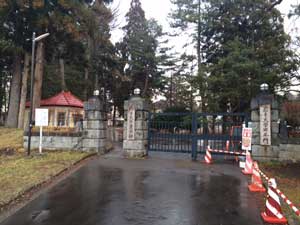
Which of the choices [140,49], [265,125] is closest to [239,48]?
[265,125]

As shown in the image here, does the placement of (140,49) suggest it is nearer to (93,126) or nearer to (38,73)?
(38,73)

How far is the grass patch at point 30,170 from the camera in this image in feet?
21.4

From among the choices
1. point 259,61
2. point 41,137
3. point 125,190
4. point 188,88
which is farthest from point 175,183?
point 188,88

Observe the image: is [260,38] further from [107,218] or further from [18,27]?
[107,218]

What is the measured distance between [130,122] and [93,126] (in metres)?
1.76

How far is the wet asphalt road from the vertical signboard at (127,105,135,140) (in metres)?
3.00

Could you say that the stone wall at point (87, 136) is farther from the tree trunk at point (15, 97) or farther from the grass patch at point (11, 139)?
the tree trunk at point (15, 97)

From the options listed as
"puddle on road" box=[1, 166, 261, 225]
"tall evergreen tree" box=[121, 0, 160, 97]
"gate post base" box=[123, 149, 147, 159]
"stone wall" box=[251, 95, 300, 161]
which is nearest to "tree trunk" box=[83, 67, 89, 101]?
"tall evergreen tree" box=[121, 0, 160, 97]

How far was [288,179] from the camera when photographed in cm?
857

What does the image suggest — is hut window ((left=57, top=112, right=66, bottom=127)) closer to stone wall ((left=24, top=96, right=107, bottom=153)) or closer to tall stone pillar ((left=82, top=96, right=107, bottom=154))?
stone wall ((left=24, top=96, right=107, bottom=153))

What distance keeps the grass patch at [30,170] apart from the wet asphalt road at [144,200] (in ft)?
1.85

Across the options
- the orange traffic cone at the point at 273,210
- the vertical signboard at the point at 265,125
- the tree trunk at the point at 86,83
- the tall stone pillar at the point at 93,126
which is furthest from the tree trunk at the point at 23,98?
the orange traffic cone at the point at 273,210

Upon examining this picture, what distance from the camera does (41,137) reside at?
489 inches

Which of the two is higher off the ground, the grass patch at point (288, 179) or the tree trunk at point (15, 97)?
the tree trunk at point (15, 97)
